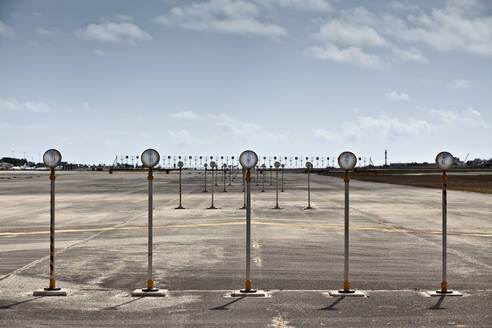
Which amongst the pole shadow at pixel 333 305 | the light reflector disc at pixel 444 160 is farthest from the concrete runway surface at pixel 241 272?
the light reflector disc at pixel 444 160

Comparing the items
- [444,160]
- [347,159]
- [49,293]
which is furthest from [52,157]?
[444,160]

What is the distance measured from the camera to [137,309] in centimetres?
850

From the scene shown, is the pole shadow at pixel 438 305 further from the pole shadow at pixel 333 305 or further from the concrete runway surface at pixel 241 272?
the pole shadow at pixel 333 305

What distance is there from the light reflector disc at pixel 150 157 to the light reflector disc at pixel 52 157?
5.80ft

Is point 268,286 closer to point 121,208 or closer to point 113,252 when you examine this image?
point 113,252

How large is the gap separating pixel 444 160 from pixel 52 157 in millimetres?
7978

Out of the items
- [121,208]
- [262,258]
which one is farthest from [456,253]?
[121,208]

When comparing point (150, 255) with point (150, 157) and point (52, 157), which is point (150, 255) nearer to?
point (150, 157)

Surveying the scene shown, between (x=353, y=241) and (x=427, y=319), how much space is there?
795cm

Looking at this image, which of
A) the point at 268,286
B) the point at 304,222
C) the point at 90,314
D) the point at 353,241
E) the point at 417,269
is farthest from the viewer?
the point at 304,222

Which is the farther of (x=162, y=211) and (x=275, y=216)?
(x=162, y=211)

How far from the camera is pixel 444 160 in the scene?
1021 centimetres

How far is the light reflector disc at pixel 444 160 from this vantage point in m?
10.1

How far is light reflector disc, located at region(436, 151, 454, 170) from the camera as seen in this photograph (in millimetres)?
10134
